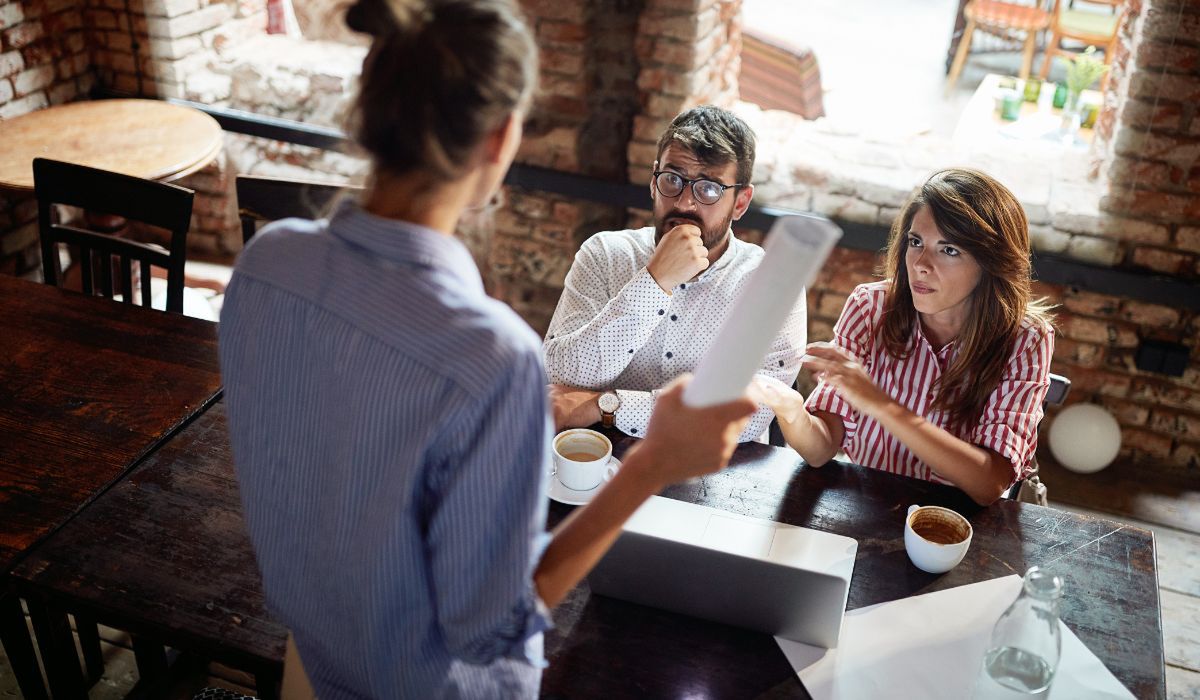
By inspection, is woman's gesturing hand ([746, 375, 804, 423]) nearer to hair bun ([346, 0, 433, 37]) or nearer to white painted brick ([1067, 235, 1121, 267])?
hair bun ([346, 0, 433, 37])

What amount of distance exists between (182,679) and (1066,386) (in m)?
1.94

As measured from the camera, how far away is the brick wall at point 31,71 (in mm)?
3445

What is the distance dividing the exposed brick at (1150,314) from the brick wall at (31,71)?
11.3 ft

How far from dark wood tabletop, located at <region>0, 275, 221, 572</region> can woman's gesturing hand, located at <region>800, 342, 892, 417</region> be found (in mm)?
1084

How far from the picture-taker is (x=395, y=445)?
84 centimetres

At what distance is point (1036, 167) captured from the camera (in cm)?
316

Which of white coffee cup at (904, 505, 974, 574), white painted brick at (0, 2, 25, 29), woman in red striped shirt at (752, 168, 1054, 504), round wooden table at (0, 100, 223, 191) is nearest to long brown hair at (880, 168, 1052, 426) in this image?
woman in red striped shirt at (752, 168, 1054, 504)

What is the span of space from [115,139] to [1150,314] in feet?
10.4

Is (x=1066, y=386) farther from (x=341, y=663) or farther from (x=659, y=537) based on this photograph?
(x=341, y=663)

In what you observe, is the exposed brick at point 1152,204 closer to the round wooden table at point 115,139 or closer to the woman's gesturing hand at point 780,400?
the woman's gesturing hand at point 780,400

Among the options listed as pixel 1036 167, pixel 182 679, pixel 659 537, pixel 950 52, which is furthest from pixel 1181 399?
pixel 950 52

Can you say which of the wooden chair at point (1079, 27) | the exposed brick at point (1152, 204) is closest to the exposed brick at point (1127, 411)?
the exposed brick at point (1152, 204)

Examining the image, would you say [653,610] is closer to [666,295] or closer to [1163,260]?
[666,295]

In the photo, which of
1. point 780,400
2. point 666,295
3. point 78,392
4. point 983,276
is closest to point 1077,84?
point 983,276
